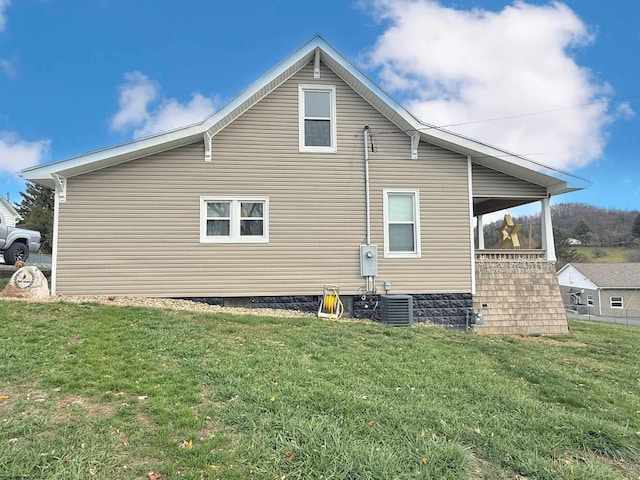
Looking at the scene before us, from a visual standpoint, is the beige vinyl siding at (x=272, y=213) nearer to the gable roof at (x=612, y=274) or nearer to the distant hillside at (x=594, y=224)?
the gable roof at (x=612, y=274)

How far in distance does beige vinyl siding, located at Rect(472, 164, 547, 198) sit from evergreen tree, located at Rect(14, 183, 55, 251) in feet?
90.6

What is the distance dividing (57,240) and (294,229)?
518cm

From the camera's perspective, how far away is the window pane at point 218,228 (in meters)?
9.41

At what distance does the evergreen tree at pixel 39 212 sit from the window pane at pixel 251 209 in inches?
936

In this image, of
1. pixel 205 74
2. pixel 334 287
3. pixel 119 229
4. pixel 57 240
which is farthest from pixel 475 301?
pixel 205 74

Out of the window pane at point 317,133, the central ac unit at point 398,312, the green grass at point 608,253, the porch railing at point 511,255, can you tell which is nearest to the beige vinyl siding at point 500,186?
the porch railing at point 511,255

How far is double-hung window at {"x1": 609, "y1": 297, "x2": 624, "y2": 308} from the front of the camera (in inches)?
1432

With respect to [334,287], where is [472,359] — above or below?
below

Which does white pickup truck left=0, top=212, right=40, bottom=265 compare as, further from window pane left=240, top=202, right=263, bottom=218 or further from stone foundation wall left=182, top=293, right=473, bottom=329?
window pane left=240, top=202, right=263, bottom=218

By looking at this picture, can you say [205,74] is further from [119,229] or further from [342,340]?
[342,340]

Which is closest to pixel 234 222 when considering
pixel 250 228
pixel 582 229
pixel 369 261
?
pixel 250 228

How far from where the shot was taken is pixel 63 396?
3697 mm

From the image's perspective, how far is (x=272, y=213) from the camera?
9.50 meters

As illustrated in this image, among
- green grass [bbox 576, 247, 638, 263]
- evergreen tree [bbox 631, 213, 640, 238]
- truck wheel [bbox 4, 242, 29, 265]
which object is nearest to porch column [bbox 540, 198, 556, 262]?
truck wheel [bbox 4, 242, 29, 265]
